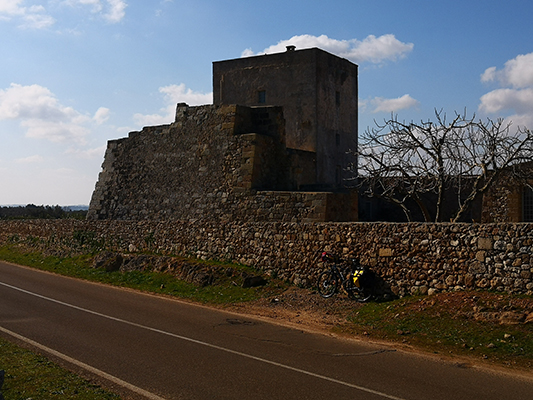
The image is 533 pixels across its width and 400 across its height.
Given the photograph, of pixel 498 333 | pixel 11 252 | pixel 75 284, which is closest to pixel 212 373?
pixel 498 333

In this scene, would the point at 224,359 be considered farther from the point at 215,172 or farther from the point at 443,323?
the point at 215,172

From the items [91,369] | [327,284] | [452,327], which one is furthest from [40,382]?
[327,284]

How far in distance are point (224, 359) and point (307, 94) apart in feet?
73.8

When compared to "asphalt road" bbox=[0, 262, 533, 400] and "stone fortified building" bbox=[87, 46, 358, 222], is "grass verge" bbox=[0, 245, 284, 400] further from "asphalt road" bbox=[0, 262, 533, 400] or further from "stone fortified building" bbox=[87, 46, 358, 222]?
"stone fortified building" bbox=[87, 46, 358, 222]

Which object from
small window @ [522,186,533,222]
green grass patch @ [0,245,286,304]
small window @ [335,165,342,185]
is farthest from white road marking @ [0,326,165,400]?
small window @ [335,165,342,185]

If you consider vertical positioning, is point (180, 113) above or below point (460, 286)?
above

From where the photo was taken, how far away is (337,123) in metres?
32.1

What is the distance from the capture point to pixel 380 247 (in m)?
14.8

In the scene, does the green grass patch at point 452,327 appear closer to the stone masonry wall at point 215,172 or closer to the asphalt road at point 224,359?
the asphalt road at point 224,359

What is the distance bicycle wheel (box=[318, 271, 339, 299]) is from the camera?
50.9ft

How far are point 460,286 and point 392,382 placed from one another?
5.14 metres

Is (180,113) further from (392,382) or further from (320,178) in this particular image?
(392,382)

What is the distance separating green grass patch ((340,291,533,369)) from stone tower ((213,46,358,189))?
17.0 m

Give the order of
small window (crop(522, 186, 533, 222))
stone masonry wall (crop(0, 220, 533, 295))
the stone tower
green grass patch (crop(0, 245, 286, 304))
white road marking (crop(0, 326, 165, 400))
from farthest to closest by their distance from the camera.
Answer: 1. the stone tower
2. small window (crop(522, 186, 533, 222))
3. green grass patch (crop(0, 245, 286, 304))
4. stone masonry wall (crop(0, 220, 533, 295))
5. white road marking (crop(0, 326, 165, 400))
